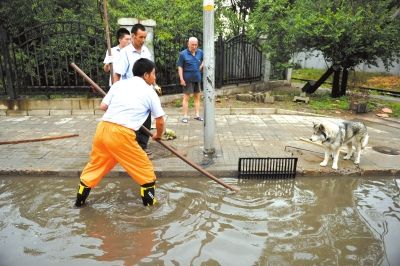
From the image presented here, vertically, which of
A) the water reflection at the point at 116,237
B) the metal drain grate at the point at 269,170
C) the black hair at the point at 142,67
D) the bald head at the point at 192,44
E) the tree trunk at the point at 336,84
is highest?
the bald head at the point at 192,44

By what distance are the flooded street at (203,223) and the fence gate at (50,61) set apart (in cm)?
468

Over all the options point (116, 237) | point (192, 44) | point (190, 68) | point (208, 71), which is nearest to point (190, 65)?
point (190, 68)

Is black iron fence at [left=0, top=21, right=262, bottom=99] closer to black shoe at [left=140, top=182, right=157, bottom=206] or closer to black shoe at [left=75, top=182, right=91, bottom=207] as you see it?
black shoe at [left=75, top=182, right=91, bottom=207]

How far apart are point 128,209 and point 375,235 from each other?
3.05 meters

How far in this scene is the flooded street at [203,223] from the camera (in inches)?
→ 145

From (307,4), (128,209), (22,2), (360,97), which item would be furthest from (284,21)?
(128,209)

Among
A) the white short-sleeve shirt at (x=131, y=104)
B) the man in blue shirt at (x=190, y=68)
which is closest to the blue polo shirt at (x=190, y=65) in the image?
the man in blue shirt at (x=190, y=68)

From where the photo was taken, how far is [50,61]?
9.74 metres

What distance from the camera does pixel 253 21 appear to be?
12617 mm

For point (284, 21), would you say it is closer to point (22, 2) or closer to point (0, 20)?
point (22, 2)

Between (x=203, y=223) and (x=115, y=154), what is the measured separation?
4.52 ft

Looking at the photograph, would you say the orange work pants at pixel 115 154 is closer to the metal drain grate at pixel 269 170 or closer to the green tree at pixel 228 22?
the metal drain grate at pixel 269 170

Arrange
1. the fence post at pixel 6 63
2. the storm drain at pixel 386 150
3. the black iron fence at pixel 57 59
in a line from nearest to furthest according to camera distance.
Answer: the storm drain at pixel 386 150 < the fence post at pixel 6 63 < the black iron fence at pixel 57 59

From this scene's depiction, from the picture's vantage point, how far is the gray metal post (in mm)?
5689
